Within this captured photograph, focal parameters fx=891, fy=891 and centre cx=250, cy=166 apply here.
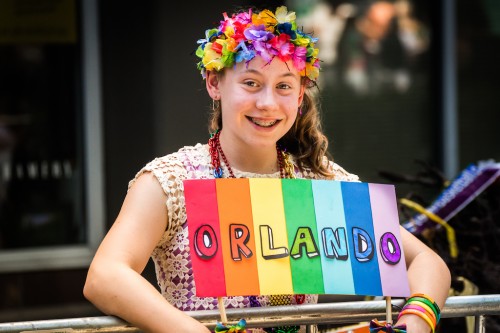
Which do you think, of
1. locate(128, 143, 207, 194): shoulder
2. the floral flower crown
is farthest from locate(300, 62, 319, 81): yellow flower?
locate(128, 143, 207, 194): shoulder

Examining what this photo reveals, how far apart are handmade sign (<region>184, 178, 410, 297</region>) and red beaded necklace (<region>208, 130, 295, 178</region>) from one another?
1.07 ft

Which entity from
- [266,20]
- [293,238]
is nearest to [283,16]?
[266,20]

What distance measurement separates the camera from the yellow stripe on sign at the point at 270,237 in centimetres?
218

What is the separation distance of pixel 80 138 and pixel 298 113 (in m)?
3.50

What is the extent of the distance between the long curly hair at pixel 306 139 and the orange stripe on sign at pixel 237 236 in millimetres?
543

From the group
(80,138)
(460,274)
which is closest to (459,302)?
(460,274)

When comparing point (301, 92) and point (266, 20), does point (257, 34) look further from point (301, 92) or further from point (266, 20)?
point (301, 92)

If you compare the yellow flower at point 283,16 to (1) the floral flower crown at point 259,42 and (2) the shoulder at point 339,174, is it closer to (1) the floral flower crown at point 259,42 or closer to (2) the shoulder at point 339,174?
(1) the floral flower crown at point 259,42

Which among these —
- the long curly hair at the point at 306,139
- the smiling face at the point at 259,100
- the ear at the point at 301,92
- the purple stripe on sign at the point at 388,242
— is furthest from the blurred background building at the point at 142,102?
the purple stripe on sign at the point at 388,242

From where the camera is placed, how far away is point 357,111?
21.1 ft

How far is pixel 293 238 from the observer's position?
7.34 feet

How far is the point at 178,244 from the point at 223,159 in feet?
0.98

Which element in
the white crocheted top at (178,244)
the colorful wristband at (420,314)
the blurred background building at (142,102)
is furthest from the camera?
the blurred background building at (142,102)

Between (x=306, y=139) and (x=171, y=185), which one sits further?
(x=306, y=139)
